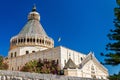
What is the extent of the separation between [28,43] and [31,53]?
752 cm

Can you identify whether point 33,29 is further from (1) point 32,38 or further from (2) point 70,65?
(2) point 70,65

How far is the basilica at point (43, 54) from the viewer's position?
215 feet

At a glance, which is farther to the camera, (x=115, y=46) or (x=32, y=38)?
(x=32, y=38)

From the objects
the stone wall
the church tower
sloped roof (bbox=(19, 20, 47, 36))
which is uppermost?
sloped roof (bbox=(19, 20, 47, 36))

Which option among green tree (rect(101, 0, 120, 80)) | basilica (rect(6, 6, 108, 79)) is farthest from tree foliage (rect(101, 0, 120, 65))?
basilica (rect(6, 6, 108, 79))

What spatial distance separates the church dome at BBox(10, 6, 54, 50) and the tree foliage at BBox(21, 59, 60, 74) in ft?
36.9

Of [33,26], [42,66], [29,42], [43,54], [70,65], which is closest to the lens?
[70,65]

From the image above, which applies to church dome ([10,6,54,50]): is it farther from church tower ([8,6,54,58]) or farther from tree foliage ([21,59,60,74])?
tree foliage ([21,59,60,74])

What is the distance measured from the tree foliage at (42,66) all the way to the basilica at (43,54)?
1116mm

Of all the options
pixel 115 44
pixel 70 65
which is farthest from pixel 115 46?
pixel 70 65

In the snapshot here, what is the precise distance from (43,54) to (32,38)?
10112 mm

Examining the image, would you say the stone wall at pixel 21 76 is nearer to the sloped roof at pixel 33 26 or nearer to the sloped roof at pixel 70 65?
the sloped roof at pixel 70 65

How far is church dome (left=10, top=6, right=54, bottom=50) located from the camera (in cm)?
7888

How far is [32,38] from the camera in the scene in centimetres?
7881
